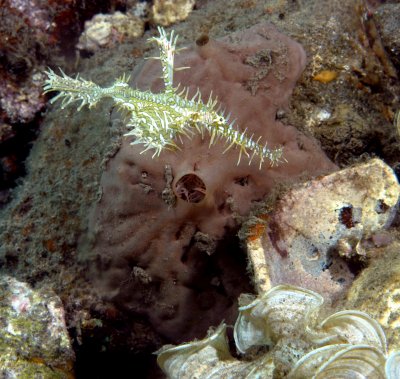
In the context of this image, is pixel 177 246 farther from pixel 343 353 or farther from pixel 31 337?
pixel 343 353

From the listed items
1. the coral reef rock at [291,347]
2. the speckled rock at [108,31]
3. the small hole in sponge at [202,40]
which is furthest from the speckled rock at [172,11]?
the coral reef rock at [291,347]

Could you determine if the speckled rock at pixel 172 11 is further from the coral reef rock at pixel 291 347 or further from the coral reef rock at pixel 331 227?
the coral reef rock at pixel 291 347

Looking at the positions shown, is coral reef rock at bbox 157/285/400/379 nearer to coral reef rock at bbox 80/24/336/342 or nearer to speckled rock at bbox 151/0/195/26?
coral reef rock at bbox 80/24/336/342

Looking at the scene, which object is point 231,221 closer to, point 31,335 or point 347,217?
point 347,217

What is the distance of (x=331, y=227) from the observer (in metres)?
3.03

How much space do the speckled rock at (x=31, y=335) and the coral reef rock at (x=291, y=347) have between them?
0.85m

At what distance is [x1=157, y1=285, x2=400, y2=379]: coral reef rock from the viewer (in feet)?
6.00

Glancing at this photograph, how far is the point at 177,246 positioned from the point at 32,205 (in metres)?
2.02

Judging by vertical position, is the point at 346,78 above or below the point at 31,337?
above

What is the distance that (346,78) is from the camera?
3.70 m

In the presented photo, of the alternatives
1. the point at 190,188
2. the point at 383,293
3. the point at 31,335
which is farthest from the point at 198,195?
the point at 31,335

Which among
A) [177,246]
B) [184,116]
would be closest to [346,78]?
[184,116]


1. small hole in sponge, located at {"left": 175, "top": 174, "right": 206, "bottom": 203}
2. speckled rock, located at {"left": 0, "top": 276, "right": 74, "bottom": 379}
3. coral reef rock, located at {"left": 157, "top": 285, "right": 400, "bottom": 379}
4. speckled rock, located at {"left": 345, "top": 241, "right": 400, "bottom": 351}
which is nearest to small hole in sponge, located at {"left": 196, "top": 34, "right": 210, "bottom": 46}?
small hole in sponge, located at {"left": 175, "top": 174, "right": 206, "bottom": 203}

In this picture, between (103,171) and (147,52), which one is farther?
(147,52)
